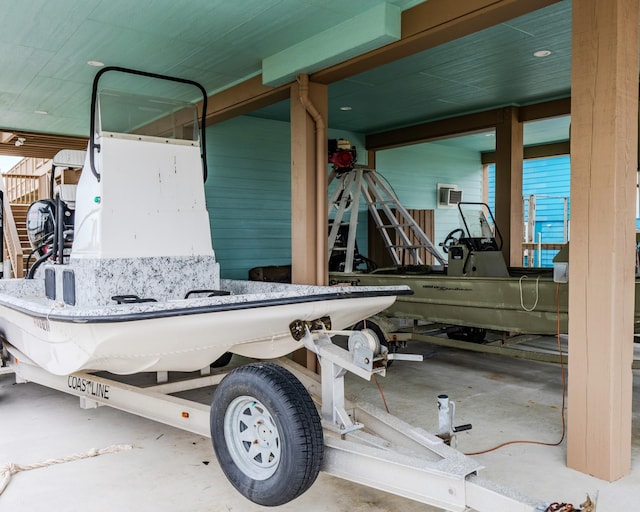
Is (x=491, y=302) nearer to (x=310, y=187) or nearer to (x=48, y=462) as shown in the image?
(x=310, y=187)

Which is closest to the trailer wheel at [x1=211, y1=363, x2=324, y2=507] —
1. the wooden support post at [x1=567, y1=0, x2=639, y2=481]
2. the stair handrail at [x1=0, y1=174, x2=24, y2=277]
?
the wooden support post at [x1=567, y1=0, x2=639, y2=481]

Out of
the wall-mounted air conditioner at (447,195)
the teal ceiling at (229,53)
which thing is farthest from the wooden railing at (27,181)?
the wall-mounted air conditioner at (447,195)

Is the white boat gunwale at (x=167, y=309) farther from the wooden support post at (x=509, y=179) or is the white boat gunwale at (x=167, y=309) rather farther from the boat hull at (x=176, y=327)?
the wooden support post at (x=509, y=179)

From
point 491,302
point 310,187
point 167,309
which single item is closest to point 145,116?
point 310,187

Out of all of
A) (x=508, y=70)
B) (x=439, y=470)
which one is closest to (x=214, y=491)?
(x=439, y=470)

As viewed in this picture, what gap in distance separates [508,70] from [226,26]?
11.7 feet

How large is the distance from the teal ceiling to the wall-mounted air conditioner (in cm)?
336

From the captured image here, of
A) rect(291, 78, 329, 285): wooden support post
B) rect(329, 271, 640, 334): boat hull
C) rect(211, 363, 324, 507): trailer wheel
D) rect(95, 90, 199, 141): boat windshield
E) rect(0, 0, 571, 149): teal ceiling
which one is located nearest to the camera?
rect(211, 363, 324, 507): trailer wheel

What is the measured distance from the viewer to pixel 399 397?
4.38 meters

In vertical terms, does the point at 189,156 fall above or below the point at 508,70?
below

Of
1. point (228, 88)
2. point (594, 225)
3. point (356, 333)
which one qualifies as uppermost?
point (228, 88)

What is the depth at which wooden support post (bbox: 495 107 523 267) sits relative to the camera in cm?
782

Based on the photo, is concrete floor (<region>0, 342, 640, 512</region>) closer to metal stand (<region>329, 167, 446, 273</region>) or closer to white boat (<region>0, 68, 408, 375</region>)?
white boat (<region>0, 68, 408, 375</region>)

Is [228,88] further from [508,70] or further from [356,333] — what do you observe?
[356,333]
